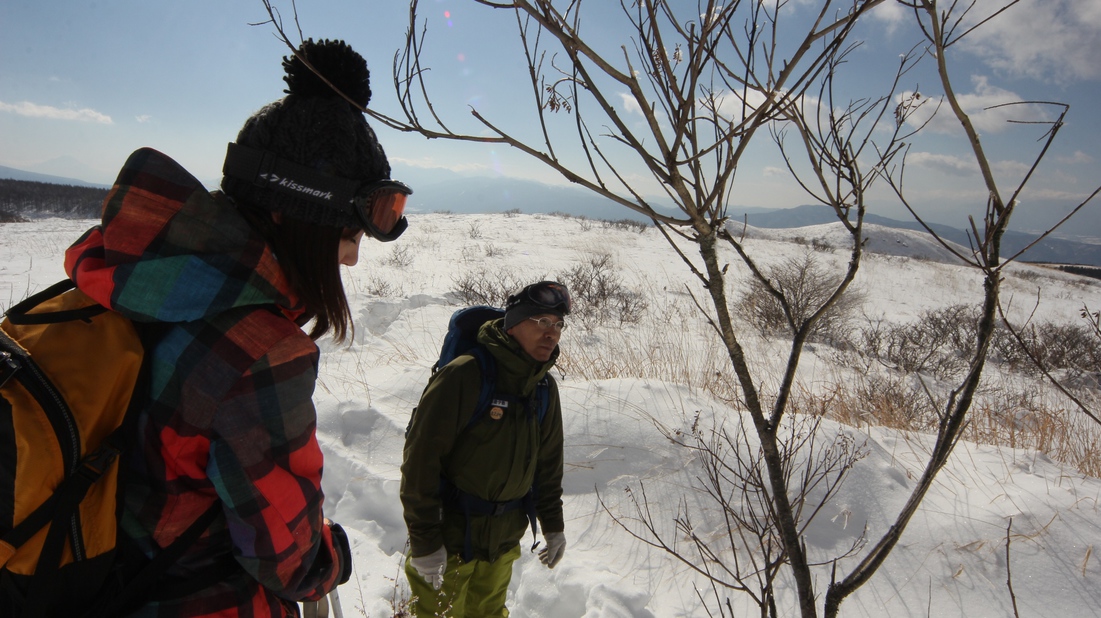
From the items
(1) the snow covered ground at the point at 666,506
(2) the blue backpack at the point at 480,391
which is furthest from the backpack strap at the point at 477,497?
(1) the snow covered ground at the point at 666,506

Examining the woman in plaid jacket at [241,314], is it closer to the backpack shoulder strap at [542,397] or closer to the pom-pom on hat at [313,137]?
the pom-pom on hat at [313,137]

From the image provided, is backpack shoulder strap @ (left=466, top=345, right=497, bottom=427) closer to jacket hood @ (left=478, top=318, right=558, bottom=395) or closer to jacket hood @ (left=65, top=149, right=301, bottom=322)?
jacket hood @ (left=478, top=318, right=558, bottom=395)

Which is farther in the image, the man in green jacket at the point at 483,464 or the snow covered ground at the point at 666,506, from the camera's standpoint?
the snow covered ground at the point at 666,506

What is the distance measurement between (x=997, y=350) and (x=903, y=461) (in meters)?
8.00

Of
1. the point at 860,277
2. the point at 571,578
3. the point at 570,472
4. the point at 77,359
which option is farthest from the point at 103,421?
the point at 860,277

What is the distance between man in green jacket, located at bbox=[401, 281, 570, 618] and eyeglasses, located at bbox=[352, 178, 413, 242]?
81cm

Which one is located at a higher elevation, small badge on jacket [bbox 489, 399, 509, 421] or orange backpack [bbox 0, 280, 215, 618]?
orange backpack [bbox 0, 280, 215, 618]

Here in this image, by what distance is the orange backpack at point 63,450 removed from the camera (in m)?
0.73

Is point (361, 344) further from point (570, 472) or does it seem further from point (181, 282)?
point (181, 282)

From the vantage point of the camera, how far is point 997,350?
8.70 metres

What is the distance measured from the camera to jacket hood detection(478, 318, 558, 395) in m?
1.91

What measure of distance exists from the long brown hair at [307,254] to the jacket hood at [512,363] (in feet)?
3.03

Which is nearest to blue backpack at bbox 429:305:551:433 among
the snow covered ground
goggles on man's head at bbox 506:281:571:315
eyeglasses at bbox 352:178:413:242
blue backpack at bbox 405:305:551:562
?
blue backpack at bbox 405:305:551:562

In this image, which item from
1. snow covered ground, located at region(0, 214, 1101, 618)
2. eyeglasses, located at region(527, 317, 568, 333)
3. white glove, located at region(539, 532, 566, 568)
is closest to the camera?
eyeglasses, located at region(527, 317, 568, 333)
